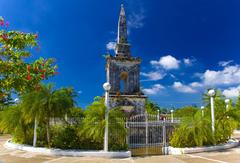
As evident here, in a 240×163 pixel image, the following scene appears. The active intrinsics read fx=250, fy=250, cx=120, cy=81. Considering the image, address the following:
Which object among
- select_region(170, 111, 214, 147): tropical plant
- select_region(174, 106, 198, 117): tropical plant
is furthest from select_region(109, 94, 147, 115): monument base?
select_region(170, 111, 214, 147): tropical plant

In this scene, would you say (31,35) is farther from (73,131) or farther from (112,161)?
(73,131)

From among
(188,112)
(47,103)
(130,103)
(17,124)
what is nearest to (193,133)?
(47,103)

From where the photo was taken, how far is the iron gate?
1191 cm

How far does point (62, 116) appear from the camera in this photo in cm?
1120

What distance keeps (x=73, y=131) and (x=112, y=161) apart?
9.59ft

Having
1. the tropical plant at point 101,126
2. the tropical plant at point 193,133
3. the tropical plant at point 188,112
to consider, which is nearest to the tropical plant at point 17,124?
the tropical plant at point 101,126

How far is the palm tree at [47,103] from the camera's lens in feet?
35.3

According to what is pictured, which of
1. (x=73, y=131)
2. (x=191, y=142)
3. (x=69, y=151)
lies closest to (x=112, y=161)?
(x=69, y=151)

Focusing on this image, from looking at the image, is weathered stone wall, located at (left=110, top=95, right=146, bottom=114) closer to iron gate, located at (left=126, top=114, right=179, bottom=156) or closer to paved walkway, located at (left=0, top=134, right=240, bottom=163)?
iron gate, located at (left=126, top=114, right=179, bottom=156)

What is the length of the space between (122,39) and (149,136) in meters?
10.5

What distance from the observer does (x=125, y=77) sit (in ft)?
70.0

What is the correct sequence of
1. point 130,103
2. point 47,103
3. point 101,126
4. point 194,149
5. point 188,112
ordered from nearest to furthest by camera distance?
point 101,126 → point 47,103 → point 194,149 → point 188,112 → point 130,103

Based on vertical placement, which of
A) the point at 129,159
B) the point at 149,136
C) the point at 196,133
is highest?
the point at 196,133

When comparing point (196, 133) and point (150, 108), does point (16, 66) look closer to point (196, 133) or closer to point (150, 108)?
point (196, 133)
